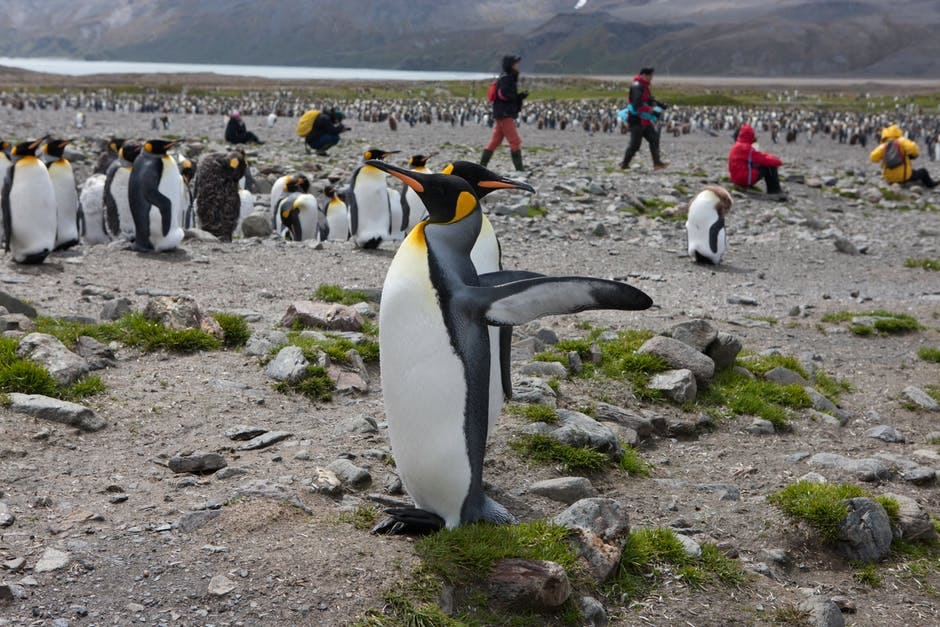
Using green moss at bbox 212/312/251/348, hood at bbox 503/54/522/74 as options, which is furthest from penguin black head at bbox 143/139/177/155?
hood at bbox 503/54/522/74

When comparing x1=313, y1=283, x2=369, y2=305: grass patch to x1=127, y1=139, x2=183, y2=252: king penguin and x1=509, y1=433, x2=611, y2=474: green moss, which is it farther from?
x1=509, y1=433, x2=611, y2=474: green moss

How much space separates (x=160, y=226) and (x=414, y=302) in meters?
6.59

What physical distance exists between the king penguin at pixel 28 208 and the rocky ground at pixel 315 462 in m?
0.21

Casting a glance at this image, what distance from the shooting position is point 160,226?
916 cm

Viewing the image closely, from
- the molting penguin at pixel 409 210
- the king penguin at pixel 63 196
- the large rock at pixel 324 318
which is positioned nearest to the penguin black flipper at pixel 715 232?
the molting penguin at pixel 409 210

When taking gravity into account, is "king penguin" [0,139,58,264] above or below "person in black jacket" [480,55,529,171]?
below

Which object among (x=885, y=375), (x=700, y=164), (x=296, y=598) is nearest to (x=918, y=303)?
(x=885, y=375)

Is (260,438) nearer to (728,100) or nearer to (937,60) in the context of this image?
(728,100)

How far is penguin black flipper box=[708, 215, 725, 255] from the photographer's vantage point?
Answer: 34.3ft

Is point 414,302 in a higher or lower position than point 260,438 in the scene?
higher

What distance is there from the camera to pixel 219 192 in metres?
11.5

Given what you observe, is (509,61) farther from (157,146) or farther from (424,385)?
(424,385)

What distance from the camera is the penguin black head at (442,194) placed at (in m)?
3.42

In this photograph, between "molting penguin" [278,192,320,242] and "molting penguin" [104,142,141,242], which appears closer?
"molting penguin" [104,142,141,242]
